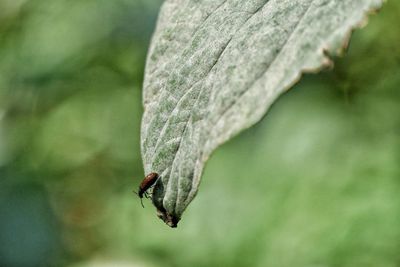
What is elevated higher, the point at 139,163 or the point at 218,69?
the point at 218,69

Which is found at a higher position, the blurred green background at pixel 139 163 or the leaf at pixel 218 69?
the leaf at pixel 218 69

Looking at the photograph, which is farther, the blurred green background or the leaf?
the blurred green background

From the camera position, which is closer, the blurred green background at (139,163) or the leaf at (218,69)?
the leaf at (218,69)

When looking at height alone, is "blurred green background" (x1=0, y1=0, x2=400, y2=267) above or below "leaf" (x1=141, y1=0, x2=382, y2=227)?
below

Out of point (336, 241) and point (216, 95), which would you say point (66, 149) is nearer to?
point (336, 241)
